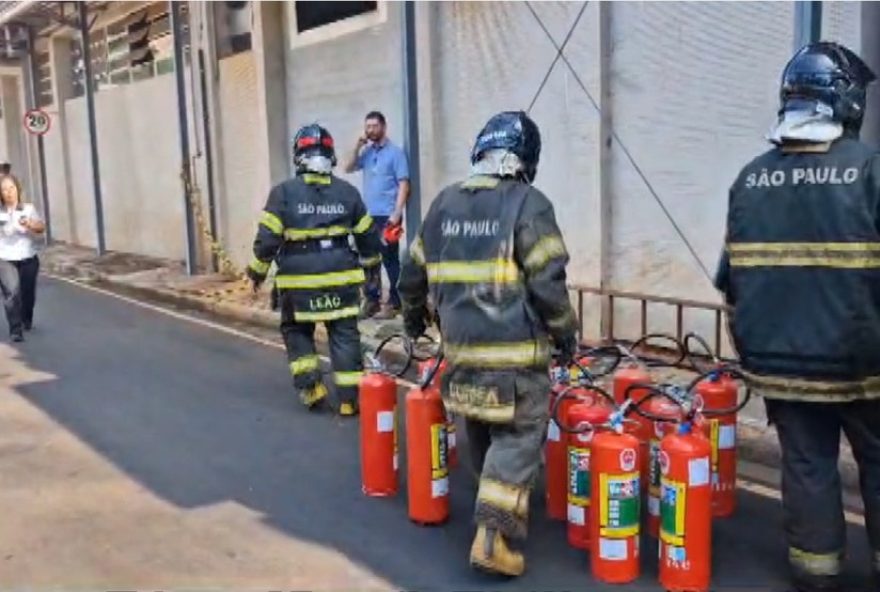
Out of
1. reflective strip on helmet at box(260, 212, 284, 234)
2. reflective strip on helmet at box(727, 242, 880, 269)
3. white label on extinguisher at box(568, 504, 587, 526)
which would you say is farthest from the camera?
reflective strip on helmet at box(260, 212, 284, 234)

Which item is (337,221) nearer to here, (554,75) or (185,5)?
(554,75)

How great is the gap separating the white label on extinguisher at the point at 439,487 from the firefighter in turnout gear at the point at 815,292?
1493 mm

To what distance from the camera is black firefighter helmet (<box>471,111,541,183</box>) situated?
3910mm

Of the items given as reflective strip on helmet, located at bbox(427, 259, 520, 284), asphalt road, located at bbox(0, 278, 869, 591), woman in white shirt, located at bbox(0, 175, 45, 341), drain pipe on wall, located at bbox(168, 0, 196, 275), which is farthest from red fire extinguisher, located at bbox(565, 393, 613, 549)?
drain pipe on wall, located at bbox(168, 0, 196, 275)

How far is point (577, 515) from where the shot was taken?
4.11 meters

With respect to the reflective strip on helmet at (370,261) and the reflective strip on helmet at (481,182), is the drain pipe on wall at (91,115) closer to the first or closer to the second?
the reflective strip on helmet at (370,261)

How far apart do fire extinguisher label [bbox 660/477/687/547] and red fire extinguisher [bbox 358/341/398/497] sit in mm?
1518

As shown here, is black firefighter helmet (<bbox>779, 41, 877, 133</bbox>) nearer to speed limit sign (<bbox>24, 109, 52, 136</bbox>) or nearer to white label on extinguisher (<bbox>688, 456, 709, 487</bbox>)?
white label on extinguisher (<bbox>688, 456, 709, 487</bbox>)

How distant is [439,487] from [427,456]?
0.19 meters

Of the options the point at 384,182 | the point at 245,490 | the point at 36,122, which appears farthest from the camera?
the point at 36,122

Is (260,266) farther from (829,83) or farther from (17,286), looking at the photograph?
(17,286)

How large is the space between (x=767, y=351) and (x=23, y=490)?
385cm

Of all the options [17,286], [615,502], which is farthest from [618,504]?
[17,286]

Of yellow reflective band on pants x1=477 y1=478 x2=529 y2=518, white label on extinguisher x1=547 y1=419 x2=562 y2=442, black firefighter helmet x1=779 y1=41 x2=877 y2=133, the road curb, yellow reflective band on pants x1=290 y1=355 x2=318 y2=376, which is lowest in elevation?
the road curb
